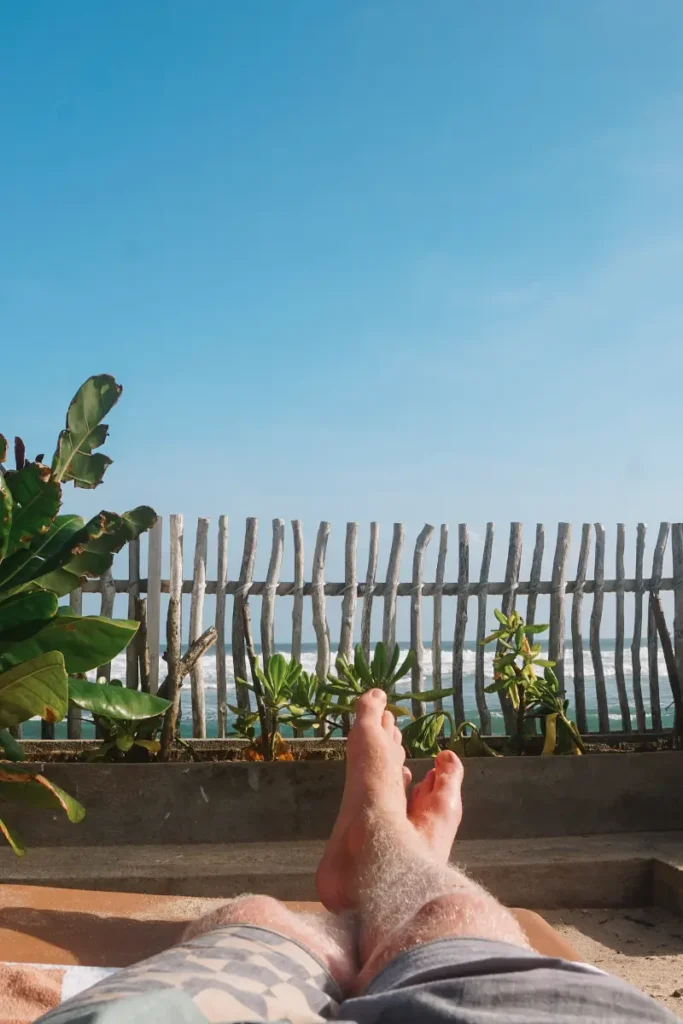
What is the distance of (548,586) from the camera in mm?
4895

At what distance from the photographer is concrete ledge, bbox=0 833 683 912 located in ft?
7.89

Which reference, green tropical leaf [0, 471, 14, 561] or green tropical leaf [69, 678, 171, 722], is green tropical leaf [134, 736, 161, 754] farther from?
green tropical leaf [0, 471, 14, 561]

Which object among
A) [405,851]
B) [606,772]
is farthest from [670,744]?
[405,851]

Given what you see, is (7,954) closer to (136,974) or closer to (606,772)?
(136,974)

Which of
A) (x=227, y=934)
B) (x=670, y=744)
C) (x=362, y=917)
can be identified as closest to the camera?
(x=227, y=934)

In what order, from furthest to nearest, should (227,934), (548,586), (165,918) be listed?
(548,586) < (165,918) < (227,934)

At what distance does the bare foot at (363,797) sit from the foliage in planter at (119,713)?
1.93ft

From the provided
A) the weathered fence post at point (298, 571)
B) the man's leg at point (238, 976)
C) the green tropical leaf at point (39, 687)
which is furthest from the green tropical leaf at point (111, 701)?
the weathered fence post at point (298, 571)

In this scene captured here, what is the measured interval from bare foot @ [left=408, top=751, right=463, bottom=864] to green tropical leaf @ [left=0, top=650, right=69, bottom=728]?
34.2 inches

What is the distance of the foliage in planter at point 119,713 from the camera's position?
7.60 feet

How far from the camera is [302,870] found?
2.42 metres

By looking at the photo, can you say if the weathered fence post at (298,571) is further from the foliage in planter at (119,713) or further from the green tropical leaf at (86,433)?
the green tropical leaf at (86,433)

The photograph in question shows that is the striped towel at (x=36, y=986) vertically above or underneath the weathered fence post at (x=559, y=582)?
underneath

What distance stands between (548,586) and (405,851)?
11.4 feet
